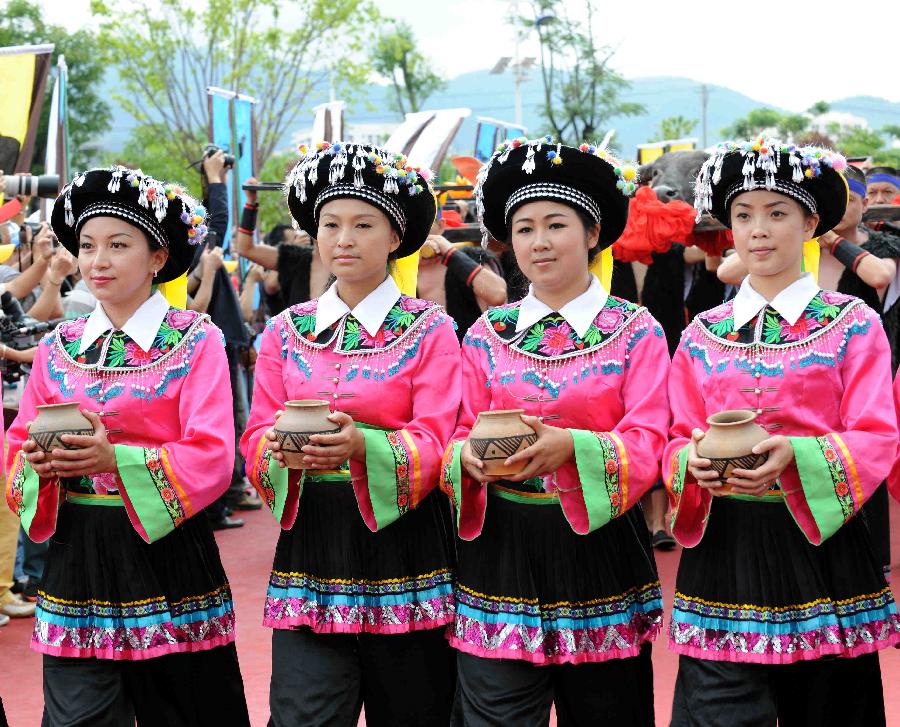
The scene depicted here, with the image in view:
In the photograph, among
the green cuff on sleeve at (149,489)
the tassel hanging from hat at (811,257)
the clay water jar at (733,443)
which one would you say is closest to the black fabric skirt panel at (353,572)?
the green cuff on sleeve at (149,489)

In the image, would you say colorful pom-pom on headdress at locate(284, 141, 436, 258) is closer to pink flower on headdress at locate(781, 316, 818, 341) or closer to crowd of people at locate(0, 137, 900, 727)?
crowd of people at locate(0, 137, 900, 727)

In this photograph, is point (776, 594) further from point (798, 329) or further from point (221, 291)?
point (221, 291)

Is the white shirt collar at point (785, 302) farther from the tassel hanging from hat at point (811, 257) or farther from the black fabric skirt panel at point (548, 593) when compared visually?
the black fabric skirt panel at point (548, 593)

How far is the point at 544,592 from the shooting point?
345 cm

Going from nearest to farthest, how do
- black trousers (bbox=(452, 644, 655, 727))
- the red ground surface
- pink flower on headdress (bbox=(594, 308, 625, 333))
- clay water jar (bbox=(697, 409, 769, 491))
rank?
clay water jar (bbox=(697, 409, 769, 491))
black trousers (bbox=(452, 644, 655, 727))
pink flower on headdress (bbox=(594, 308, 625, 333))
the red ground surface

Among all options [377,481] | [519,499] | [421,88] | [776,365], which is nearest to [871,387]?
[776,365]

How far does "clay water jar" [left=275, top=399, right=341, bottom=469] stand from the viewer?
3.26m

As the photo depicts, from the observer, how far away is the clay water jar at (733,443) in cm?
306

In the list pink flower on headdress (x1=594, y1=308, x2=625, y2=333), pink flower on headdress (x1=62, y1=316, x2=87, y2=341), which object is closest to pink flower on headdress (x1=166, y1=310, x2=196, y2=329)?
pink flower on headdress (x1=62, y1=316, x2=87, y2=341)

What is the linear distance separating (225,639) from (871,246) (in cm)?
431

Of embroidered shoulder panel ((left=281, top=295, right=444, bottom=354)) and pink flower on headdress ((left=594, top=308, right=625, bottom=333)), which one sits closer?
pink flower on headdress ((left=594, top=308, right=625, bottom=333))

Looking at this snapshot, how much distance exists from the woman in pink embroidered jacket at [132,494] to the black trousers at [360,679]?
0.27m

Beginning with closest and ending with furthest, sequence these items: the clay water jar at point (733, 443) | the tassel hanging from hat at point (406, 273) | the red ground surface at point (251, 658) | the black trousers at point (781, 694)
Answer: the clay water jar at point (733, 443)
the black trousers at point (781, 694)
the tassel hanging from hat at point (406, 273)
the red ground surface at point (251, 658)

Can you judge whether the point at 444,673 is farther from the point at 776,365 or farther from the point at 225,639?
the point at 776,365
